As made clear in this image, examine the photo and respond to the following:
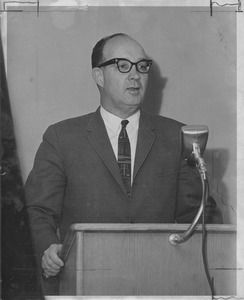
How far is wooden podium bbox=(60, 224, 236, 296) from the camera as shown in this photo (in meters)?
2.42

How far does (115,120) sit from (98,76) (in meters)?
0.21

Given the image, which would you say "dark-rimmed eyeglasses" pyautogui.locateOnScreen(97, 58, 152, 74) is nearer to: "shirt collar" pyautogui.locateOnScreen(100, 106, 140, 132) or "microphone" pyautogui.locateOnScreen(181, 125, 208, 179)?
"shirt collar" pyautogui.locateOnScreen(100, 106, 140, 132)

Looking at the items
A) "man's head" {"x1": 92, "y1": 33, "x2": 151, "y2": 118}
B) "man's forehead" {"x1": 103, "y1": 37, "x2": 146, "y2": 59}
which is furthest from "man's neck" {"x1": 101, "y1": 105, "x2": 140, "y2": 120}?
"man's forehead" {"x1": 103, "y1": 37, "x2": 146, "y2": 59}

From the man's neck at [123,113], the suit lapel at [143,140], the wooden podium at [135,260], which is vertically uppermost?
the man's neck at [123,113]

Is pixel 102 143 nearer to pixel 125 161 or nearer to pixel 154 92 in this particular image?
pixel 125 161

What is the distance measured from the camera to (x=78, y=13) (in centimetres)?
320

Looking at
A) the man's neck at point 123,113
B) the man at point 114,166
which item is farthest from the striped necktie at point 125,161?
the man's neck at point 123,113

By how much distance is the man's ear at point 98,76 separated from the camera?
124 inches

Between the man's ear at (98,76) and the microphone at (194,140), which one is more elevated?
the man's ear at (98,76)

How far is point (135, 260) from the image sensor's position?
2.46 meters

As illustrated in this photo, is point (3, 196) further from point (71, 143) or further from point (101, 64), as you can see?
point (101, 64)

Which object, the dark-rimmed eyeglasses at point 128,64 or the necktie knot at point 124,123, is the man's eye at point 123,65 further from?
the necktie knot at point 124,123

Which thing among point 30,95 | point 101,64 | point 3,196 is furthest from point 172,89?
point 3,196

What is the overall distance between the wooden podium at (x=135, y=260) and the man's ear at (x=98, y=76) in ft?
2.85
